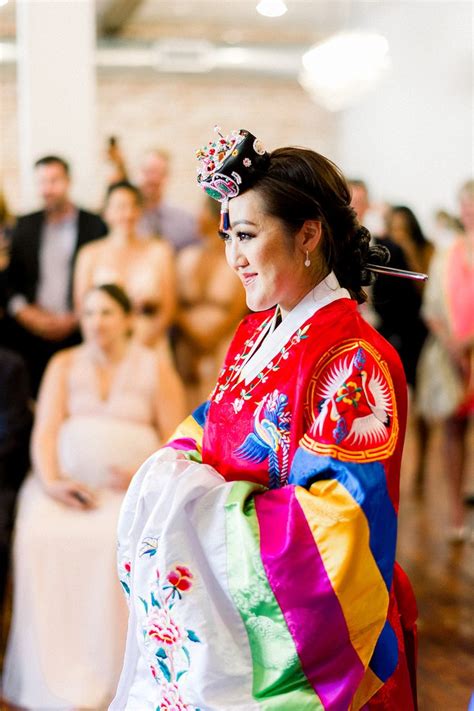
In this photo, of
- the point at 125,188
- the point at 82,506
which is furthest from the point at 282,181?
the point at 125,188

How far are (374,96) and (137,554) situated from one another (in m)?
7.55

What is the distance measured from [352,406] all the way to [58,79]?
299cm

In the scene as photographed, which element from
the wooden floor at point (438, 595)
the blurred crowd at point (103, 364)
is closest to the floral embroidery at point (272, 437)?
the blurred crowd at point (103, 364)

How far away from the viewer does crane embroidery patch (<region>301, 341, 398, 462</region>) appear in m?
1.26

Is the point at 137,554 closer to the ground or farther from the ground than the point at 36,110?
closer to the ground

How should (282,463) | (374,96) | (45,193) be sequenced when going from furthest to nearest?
(374,96) < (45,193) < (282,463)

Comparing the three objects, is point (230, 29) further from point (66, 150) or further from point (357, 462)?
point (357, 462)

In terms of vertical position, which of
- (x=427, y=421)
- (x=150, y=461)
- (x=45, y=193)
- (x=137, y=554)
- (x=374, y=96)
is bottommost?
(x=427, y=421)

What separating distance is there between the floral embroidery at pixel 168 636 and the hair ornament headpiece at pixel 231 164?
1.66ft

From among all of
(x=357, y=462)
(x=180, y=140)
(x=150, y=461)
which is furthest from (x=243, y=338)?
(x=180, y=140)

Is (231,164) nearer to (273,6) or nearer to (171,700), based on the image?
(171,700)

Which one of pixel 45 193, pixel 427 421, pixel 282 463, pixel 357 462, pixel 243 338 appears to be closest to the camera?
pixel 357 462

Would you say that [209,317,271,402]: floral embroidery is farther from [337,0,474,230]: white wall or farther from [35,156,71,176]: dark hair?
[337,0,474,230]: white wall

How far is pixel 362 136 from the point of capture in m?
8.79
